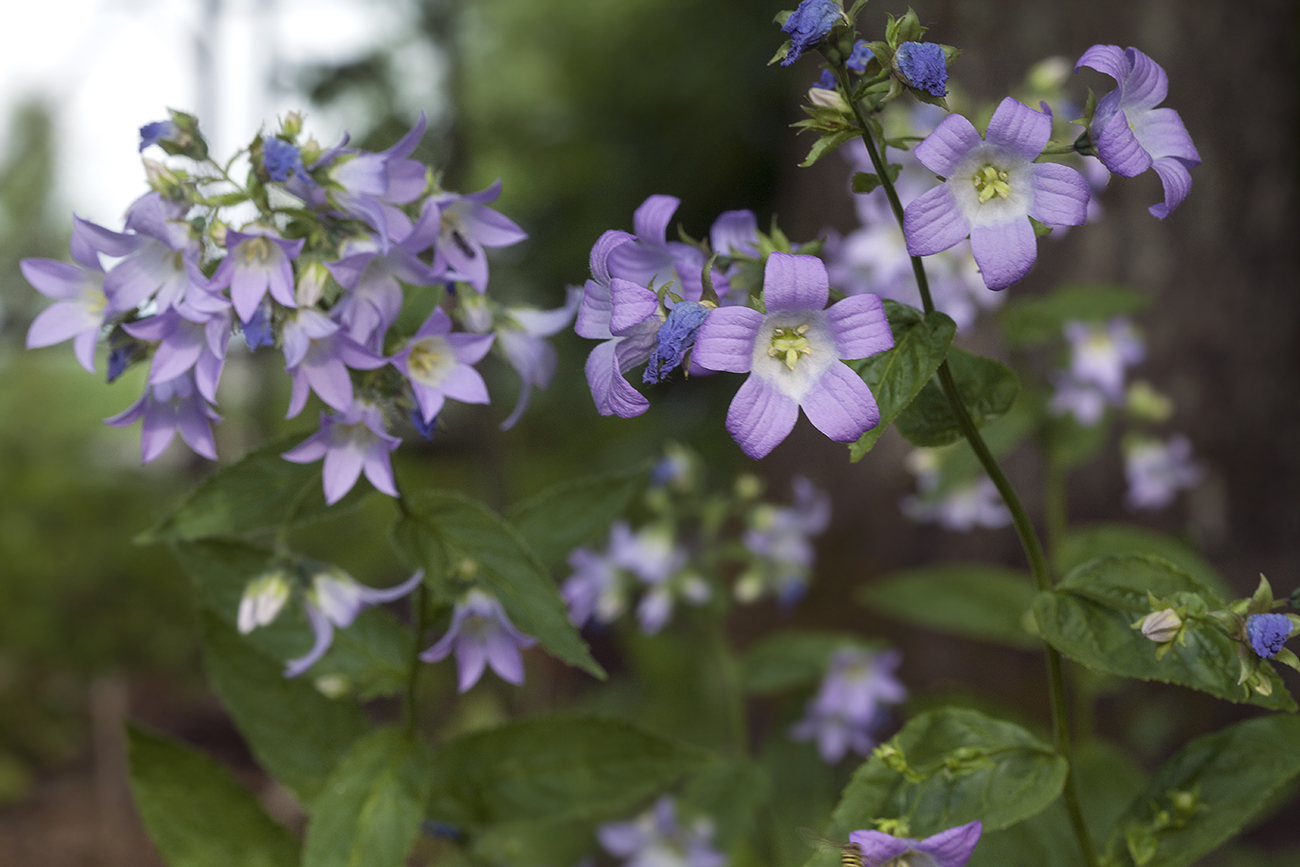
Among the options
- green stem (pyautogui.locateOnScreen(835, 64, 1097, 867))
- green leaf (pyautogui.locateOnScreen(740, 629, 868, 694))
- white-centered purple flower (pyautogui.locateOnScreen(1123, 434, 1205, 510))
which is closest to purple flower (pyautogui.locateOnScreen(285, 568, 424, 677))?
green stem (pyautogui.locateOnScreen(835, 64, 1097, 867))

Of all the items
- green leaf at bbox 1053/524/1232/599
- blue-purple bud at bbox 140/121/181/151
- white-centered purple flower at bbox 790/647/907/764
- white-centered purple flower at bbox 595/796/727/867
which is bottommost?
white-centered purple flower at bbox 595/796/727/867

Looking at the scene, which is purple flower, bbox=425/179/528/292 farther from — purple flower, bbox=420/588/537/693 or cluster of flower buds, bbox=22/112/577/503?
purple flower, bbox=420/588/537/693

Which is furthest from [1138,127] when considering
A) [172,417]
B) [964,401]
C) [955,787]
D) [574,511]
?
[172,417]

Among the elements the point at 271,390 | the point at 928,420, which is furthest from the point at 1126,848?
the point at 271,390

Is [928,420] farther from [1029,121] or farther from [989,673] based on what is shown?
[989,673]

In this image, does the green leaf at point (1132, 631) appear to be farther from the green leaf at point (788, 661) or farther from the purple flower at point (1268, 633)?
the green leaf at point (788, 661)

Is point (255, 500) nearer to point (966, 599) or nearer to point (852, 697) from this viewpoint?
point (852, 697)

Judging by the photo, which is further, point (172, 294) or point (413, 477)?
point (413, 477)

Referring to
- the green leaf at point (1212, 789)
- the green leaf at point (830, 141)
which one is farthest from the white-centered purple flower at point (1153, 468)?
the green leaf at point (830, 141)
